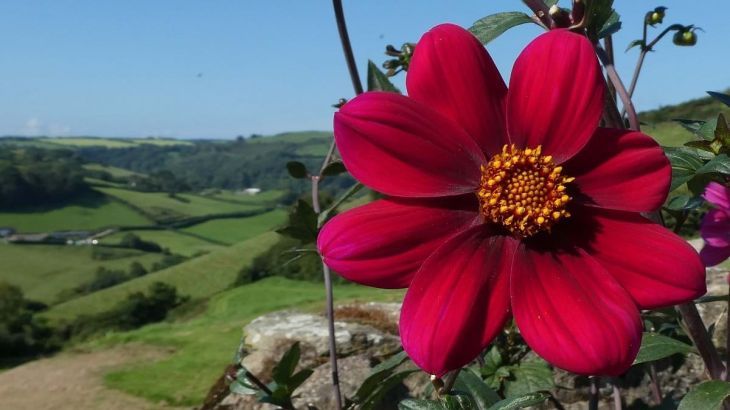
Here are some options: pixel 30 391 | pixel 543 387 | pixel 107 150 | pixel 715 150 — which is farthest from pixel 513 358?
pixel 107 150

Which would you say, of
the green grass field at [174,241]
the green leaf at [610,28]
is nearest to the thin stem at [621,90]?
the green leaf at [610,28]

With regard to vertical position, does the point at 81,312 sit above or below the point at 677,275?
below

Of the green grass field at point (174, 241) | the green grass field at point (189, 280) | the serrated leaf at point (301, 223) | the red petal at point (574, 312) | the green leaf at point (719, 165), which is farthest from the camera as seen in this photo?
the green grass field at point (174, 241)

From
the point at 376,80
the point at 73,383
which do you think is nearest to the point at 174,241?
the point at 73,383

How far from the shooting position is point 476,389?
1015mm

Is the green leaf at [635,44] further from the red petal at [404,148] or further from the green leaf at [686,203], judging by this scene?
the red petal at [404,148]

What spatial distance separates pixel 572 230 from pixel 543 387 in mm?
834

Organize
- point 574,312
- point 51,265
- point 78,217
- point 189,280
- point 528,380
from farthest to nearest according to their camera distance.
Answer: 1. point 78,217
2. point 51,265
3. point 189,280
4. point 528,380
5. point 574,312

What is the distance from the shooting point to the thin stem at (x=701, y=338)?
2.31 feet

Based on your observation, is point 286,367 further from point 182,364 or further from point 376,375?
point 182,364

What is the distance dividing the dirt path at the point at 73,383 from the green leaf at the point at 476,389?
2186 mm

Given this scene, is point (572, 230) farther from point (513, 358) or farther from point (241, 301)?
point (241, 301)

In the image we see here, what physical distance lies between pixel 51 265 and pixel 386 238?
131 feet

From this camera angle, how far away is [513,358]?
1.49 m
